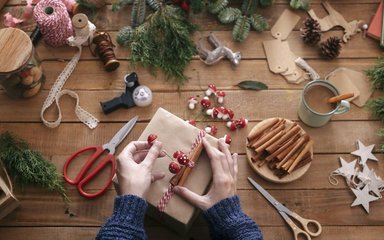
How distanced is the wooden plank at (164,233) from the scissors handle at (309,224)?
0.02 m

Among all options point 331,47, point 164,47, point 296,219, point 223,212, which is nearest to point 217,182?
point 223,212

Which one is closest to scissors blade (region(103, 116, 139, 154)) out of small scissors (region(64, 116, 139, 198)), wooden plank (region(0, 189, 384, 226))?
small scissors (region(64, 116, 139, 198))

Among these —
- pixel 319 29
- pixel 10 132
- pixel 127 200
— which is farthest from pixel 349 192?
pixel 10 132

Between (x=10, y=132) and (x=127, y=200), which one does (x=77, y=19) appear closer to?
(x=10, y=132)

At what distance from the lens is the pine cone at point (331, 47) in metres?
1.27

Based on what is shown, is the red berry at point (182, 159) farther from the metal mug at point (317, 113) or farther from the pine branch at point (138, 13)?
the pine branch at point (138, 13)

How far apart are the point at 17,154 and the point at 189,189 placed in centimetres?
49

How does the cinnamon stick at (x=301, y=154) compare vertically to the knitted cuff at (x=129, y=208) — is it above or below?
below

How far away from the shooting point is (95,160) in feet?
3.75

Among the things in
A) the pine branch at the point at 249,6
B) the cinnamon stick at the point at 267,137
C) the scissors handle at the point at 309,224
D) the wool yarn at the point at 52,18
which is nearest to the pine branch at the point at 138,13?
the wool yarn at the point at 52,18

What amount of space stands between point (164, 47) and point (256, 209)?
0.55 metres

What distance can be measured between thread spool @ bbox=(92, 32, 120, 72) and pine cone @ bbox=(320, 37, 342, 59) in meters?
0.64

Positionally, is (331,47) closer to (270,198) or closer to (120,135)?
(270,198)

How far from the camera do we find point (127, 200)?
2.87ft
